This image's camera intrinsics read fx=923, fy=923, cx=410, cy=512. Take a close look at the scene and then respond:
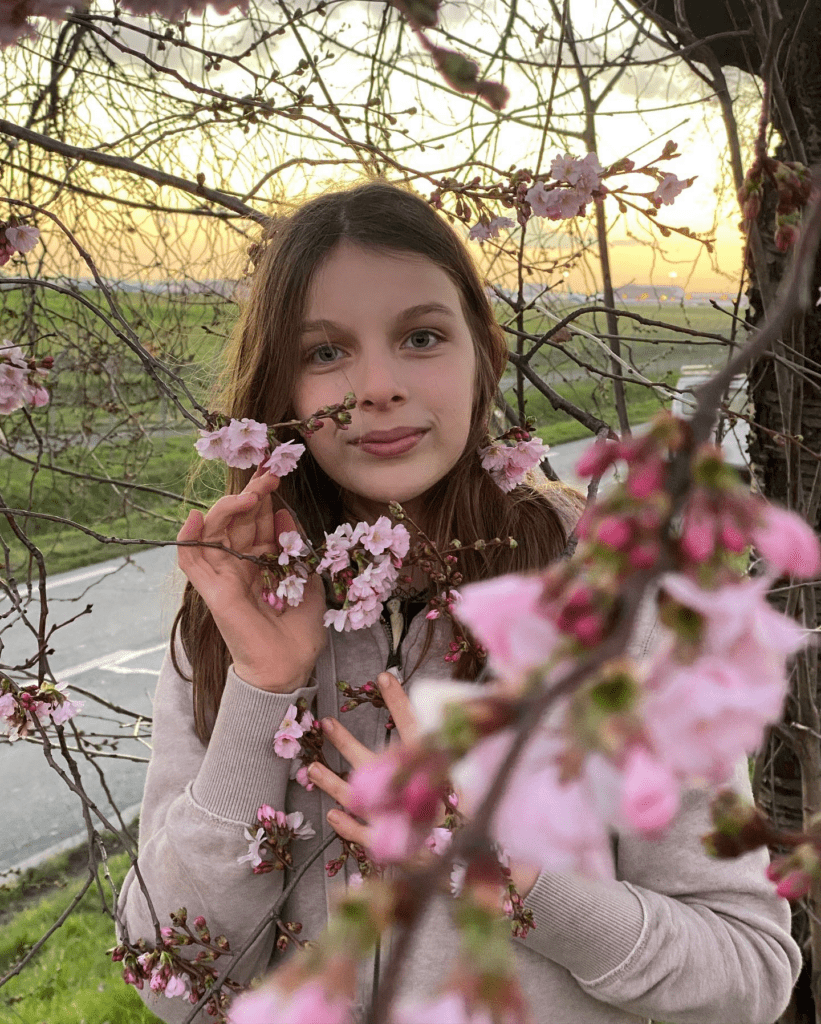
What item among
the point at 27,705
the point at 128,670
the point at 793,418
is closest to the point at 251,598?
the point at 27,705

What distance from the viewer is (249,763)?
1230 mm

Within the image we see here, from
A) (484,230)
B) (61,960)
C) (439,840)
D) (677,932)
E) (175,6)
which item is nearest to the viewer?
(175,6)

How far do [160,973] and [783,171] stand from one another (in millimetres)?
1030

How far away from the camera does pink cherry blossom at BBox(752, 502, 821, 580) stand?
0.73 feet

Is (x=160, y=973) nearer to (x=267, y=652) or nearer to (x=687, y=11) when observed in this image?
(x=267, y=652)

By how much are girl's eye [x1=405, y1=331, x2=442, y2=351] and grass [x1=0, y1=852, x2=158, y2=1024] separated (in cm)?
214

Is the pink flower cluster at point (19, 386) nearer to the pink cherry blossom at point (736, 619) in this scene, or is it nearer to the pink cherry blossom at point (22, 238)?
the pink cherry blossom at point (22, 238)

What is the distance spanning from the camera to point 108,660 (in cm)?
580

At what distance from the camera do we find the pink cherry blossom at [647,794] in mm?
193

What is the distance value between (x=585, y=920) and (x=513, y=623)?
3.29ft

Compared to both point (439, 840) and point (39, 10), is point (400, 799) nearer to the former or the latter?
point (39, 10)

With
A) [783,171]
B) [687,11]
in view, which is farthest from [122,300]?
[783,171]

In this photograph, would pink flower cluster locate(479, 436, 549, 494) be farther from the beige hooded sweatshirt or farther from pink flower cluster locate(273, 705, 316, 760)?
pink flower cluster locate(273, 705, 316, 760)

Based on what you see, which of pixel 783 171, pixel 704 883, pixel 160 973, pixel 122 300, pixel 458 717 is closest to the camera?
pixel 458 717
